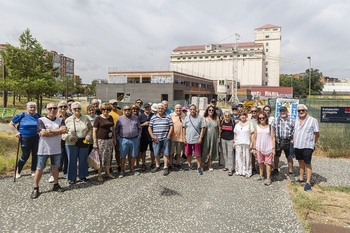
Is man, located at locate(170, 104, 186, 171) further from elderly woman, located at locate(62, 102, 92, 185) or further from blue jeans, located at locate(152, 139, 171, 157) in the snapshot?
elderly woman, located at locate(62, 102, 92, 185)

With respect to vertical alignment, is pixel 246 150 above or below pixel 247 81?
below

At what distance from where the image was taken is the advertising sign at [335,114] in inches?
295

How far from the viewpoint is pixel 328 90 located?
98375mm

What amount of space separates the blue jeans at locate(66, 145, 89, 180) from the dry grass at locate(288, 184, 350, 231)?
4.60 meters

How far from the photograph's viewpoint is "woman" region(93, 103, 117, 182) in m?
4.99

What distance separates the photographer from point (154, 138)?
5.72 meters

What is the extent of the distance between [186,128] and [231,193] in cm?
215

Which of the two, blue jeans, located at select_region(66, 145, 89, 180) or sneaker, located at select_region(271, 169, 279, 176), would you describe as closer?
blue jeans, located at select_region(66, 145, 89, 180)

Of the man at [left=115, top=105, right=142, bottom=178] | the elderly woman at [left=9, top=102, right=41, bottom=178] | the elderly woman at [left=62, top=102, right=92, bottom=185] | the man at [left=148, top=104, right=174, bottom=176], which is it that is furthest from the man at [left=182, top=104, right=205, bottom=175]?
the elderly woman at [left=9, top=102, right=41, bottom=178]

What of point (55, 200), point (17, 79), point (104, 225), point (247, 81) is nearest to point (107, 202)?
point (104, 225)

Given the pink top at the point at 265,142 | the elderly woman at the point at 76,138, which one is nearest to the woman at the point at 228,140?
the pink top at the point at 265,142

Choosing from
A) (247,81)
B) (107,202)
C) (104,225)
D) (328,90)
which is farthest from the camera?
(328,90)

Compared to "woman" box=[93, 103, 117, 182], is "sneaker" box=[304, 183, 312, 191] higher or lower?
lower

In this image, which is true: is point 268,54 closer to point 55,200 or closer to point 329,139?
point 329,139
